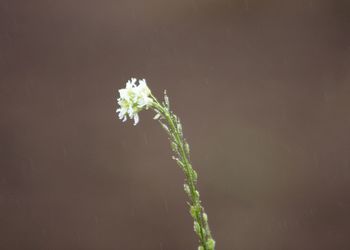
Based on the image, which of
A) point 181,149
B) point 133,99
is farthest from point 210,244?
point 133,99

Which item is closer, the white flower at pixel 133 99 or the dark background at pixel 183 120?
the white flower at pixel 133 99

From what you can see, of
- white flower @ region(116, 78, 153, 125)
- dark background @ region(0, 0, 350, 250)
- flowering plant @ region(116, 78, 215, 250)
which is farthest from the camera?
dark background @ region(0, 0, 350, 250)

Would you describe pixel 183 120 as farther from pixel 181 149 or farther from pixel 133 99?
pixel 181 149

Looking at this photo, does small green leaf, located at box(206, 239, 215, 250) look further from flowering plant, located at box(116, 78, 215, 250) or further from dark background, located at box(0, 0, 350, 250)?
dark background, located at box(0, 0, 350, 250)

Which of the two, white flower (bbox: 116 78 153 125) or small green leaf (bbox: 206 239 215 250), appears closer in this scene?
small green leaf (bbox: 206 239 215 250)

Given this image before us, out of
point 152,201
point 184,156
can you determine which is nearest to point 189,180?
point 184,156

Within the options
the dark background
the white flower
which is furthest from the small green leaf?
the dark background

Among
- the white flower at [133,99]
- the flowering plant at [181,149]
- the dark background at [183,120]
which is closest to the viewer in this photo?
the flowering plant at [181,149]

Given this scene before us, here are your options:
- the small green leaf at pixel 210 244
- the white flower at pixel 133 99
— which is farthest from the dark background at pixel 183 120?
the small green leaf at pixel 210 244

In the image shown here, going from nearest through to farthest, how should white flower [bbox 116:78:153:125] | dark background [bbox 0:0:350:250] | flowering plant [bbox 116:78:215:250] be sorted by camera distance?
flowering plant [bbox 116:78:215:250] → white flower [bbox 116:78:153:125] → dark background [bbox 0:0:350:250]

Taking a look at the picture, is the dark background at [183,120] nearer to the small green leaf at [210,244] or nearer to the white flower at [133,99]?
the white flower at [133,99]
